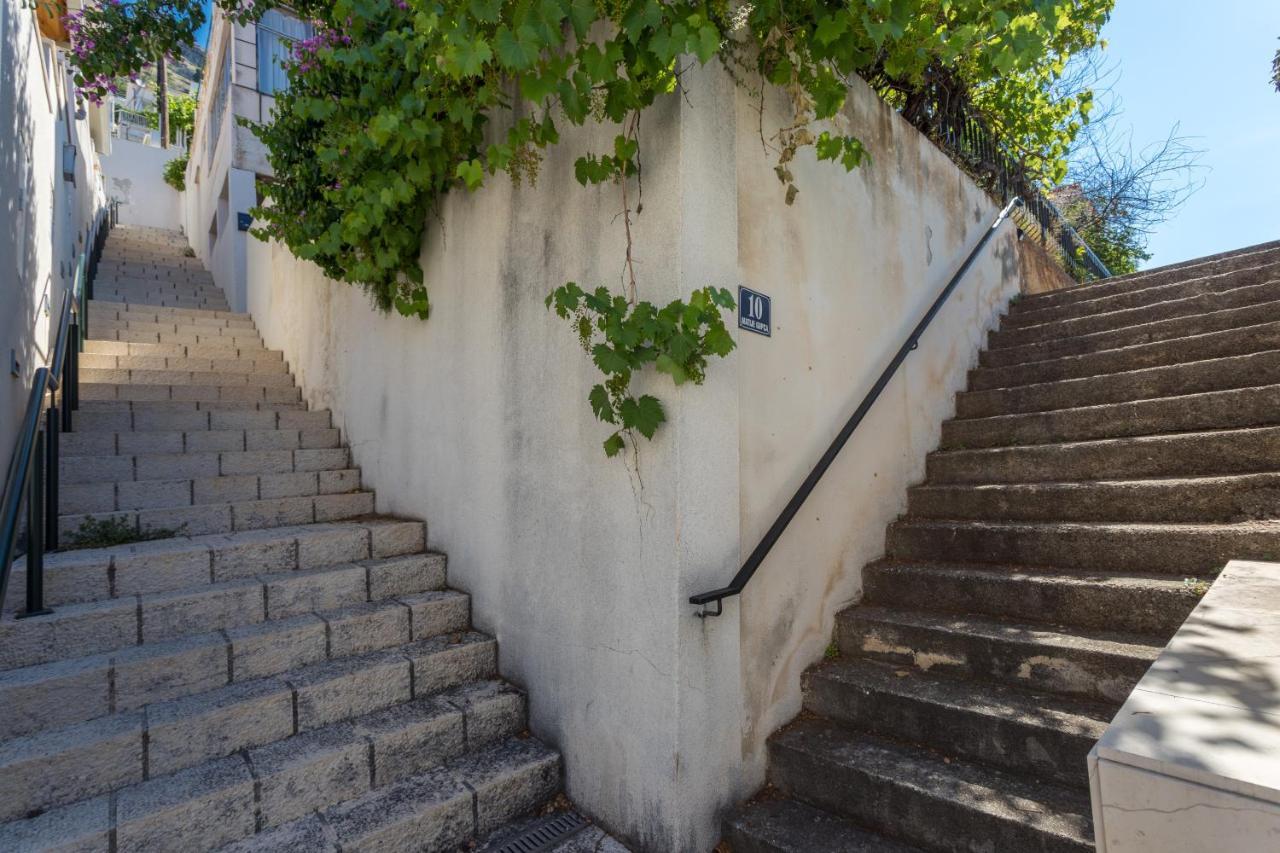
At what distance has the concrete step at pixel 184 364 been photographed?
16.4 ft

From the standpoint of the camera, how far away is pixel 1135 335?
154 inches

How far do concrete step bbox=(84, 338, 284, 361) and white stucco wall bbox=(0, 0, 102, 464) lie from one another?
46 centimetres

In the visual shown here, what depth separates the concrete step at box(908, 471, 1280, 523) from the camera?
2.50m

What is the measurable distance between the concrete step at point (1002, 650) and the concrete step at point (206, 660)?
74.7 inches

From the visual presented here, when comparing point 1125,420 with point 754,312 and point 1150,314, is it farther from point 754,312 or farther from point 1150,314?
point 754,312

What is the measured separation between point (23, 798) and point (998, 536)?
12.2 ft

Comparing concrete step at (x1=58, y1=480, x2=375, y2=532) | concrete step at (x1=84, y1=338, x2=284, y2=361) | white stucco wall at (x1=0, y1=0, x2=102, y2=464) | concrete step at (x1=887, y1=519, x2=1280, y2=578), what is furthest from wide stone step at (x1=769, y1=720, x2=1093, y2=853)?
concrete step at (x1=84, y1=338, x2=284, y2=361)

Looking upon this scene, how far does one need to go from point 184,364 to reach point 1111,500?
6.60 meters

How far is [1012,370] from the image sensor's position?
13.4 ft

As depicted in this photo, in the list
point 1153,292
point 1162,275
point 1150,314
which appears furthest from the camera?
point 1162,275

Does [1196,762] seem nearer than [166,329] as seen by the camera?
Yes

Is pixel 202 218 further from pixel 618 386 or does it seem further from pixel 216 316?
pixel 618 386

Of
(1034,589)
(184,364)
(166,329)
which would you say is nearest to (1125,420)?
(1034,589)

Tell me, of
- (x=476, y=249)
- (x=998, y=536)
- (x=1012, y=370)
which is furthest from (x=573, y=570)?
(x=1012, y=370)
